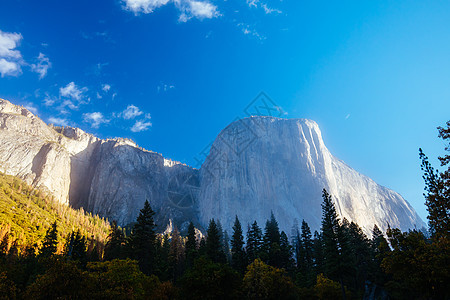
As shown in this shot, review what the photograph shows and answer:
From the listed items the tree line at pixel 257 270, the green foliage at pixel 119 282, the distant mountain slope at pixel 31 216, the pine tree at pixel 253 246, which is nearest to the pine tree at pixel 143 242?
the tree line at pixel 257 270

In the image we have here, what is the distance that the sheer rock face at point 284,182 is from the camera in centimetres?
14812

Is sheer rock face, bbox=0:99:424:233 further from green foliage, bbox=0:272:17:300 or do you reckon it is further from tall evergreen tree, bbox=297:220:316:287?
green foliage, bbox=0:272:17:300

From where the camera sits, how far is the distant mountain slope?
9648 cm

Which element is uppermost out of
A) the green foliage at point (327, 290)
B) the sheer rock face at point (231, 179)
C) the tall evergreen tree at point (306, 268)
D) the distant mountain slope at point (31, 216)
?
the sheer rock face at point (231, 179)

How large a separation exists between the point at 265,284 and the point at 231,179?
132818 mm

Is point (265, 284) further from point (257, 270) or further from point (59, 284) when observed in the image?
point (59, 284)

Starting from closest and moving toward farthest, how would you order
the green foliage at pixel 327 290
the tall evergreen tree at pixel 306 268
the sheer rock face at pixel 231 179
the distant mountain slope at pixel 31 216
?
the green foliage at pixel 327 290
the tall evergreen tree at pixel 306 268
the distant mountain slope at pixel 31 216
the sheer rock face at pixel 231 179

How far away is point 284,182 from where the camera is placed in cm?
15725

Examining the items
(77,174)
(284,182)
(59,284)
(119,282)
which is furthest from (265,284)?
(77,174)

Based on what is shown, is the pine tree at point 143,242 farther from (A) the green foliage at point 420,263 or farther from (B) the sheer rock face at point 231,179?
(B) the sheer rock face at point 231,179

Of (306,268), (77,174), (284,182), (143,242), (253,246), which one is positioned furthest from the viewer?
(77,174)

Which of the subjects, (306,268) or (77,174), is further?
(77,174)

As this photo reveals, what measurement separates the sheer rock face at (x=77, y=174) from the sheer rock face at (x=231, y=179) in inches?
20.1

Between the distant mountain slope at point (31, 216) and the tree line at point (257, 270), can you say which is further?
the distant mountain slope at point (31, 216)
